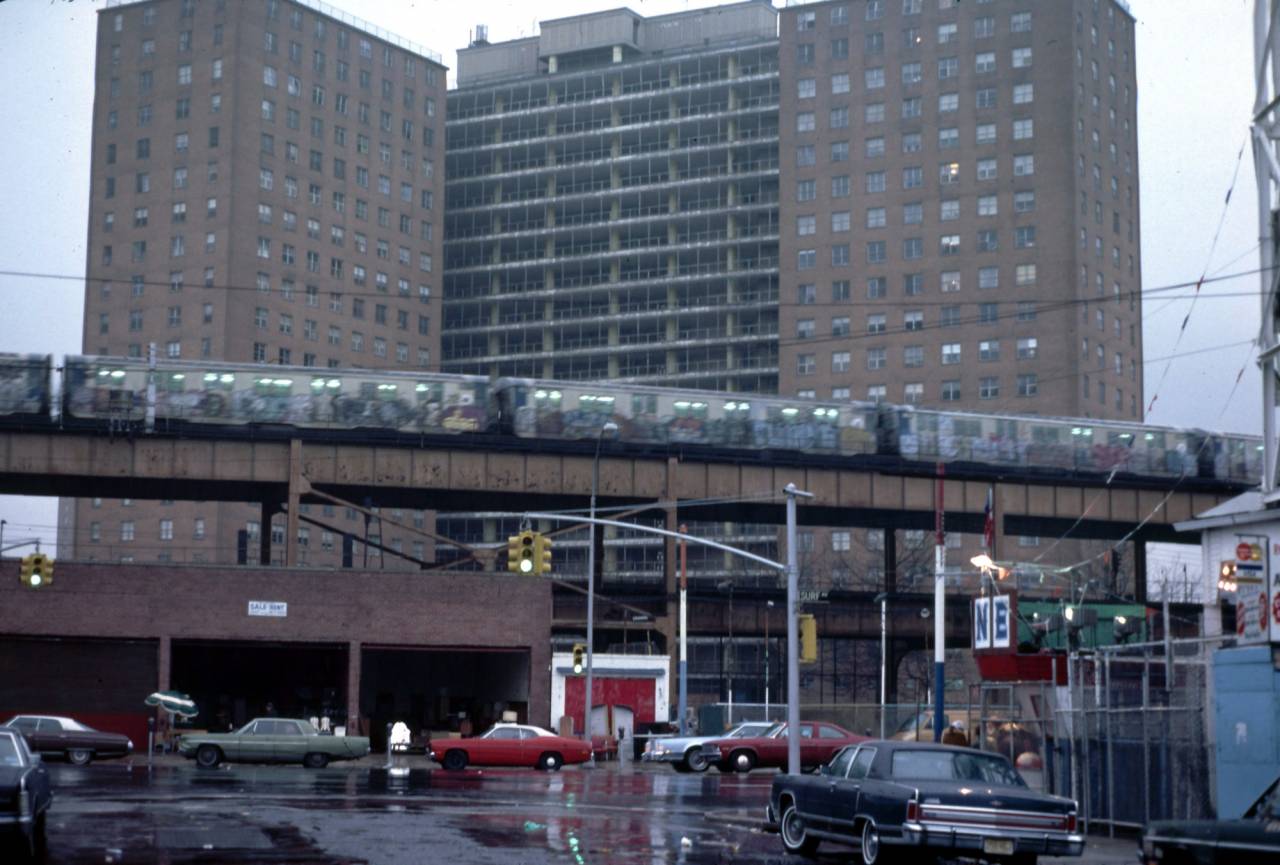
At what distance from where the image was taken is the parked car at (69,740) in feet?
156

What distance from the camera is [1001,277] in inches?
5207

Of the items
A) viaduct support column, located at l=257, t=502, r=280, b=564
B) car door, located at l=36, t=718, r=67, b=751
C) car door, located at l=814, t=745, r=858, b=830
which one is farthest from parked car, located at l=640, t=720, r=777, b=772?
viaduct support column, located at l=257, t=502, r=280, b=564

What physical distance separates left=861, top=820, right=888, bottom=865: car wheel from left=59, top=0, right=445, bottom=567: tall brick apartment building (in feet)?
369

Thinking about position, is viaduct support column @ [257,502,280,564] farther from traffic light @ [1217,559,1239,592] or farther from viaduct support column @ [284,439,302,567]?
traffic light @ [1217,559,1239,592]

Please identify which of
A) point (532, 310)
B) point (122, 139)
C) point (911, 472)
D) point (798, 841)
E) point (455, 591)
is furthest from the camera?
point (532, 310)

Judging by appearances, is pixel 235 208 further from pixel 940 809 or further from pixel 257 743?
pixel 940 809

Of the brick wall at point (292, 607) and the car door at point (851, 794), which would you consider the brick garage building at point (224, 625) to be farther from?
the car door at point (851, 794)

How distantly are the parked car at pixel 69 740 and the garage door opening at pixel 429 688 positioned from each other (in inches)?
976

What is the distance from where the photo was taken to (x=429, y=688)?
7731 centimetres


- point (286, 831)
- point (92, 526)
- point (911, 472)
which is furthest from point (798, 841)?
point (92, 526)

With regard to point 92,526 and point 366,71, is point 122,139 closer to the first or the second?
point 366,71

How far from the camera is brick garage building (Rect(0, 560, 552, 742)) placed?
62.8m

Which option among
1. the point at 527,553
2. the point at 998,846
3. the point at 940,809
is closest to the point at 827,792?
the point at 940,809

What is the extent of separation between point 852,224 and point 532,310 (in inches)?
1243
